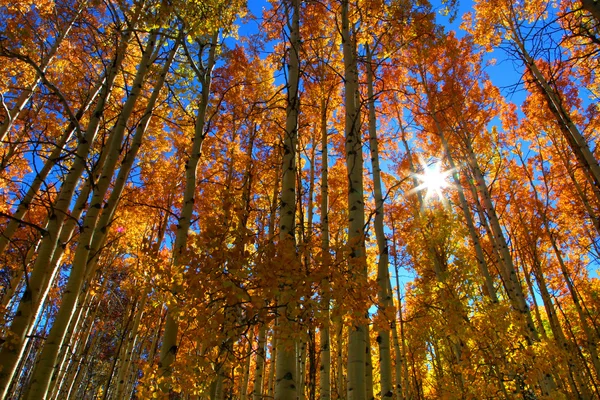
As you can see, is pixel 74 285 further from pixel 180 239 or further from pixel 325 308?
pixel 325 308

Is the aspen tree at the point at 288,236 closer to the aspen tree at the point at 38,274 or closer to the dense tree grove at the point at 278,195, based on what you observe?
the dense tree grove at the point at 278,195

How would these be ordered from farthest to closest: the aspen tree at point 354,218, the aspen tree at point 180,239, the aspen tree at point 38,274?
1. the aspen tree at point 180,239
2. the aspen tree at point 354,218
3. the aspen tree at point 38,274

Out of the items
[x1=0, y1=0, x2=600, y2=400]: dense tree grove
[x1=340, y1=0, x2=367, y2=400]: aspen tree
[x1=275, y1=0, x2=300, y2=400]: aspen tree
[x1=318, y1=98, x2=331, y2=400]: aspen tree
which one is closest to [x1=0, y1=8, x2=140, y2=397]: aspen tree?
[x1=0, y1=0, x2=600, y2=400]: dense tree grove

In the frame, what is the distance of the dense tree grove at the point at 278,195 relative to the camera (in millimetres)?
2604

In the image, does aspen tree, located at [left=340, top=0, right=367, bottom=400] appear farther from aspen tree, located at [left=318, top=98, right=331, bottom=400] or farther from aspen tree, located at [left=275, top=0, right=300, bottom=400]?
aspen tree, located at [left=275, top=0, right=300, bottom=400]

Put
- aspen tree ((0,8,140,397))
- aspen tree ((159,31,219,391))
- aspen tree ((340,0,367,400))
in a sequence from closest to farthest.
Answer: aspen tree ((0,8,140,397)) < aspen tree ((340,0,367,400)) < aspen tree ((159,31,219,391))

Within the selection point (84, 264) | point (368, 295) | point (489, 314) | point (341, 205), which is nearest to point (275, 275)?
point (368, 295)

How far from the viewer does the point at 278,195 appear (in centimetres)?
814

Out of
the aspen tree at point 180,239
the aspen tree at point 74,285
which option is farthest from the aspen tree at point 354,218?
the aspen tree at point 74,285

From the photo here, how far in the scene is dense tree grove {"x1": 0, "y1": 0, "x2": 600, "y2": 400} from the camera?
2604 millimetres

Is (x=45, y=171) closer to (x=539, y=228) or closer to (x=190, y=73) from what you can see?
(x=190, y=73)

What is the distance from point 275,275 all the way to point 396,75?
29.1ft

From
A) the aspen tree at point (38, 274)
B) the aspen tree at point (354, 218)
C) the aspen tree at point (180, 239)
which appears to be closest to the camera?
the aspen tree at point (38, 274)

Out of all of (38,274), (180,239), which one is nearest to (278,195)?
(180,239)
